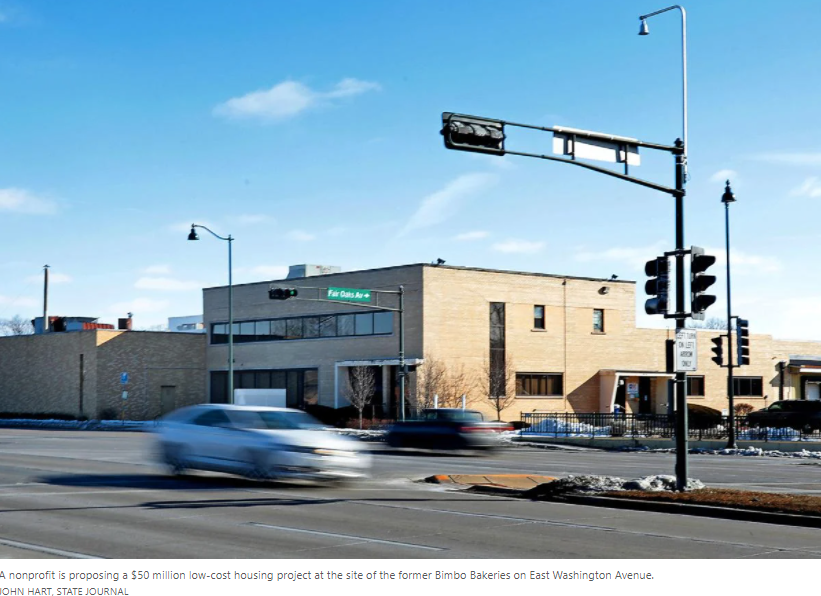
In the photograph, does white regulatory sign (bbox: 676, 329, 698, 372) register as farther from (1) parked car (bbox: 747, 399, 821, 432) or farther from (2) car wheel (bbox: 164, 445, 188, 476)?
(1) parked car (bbox: 747, 399, 821, 432)

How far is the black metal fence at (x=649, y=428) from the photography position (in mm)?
41375

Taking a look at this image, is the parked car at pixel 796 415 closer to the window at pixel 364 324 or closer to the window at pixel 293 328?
the window at pixel 364 324

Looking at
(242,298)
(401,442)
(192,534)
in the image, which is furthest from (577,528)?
(242,298)

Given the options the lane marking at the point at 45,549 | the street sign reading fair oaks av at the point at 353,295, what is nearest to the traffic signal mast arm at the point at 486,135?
the lane marking at the point at 45,549

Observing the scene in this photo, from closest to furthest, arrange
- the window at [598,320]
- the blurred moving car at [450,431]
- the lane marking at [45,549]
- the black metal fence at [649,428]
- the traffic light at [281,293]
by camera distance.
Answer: the lane marking at [45,549], the blurred moving car at [450,431], the black metal fence at [649,428], the traffic light at [281,293], the window at [598,320]

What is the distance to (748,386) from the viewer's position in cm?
6925

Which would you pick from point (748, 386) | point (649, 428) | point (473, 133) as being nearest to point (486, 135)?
point (473, 133)

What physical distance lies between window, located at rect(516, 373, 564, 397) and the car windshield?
39.9 metres

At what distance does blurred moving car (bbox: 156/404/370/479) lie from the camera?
61.3ft

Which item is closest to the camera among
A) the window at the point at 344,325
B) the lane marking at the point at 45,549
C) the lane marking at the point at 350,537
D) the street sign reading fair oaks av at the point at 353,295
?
the lane marking at the point at 45,549

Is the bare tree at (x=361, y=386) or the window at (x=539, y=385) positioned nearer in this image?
the bare tree at (x=361, y=386)

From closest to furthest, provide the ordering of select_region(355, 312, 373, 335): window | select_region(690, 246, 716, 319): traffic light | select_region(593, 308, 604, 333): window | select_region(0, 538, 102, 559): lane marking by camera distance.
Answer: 1. select_region(0, 538, 102, 559): lane marking
2. select_region(690, 246, 716, 319): traffic light
3. select_region(355, 312, 373, 335): window
4. select_region(593, 308, 604, 333): window

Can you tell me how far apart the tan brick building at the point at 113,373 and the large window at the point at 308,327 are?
9.15 feet

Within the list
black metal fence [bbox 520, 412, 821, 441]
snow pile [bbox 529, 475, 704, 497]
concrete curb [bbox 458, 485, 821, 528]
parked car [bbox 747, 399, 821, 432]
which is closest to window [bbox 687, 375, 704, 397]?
black metal fence [bbox 520, 412, 821, 441]
